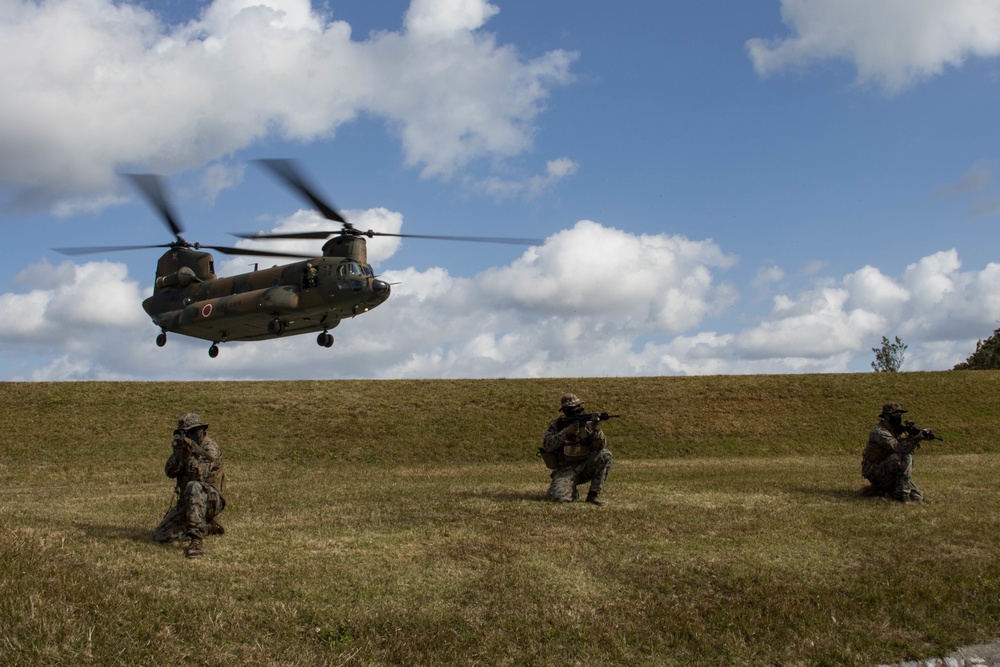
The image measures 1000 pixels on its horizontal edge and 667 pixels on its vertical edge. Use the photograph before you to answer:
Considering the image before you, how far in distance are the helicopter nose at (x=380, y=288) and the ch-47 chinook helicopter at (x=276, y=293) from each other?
41mm

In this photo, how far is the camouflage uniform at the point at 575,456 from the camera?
1591cm

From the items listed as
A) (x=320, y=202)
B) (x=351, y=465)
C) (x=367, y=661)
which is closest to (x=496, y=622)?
(x=367, y=661)

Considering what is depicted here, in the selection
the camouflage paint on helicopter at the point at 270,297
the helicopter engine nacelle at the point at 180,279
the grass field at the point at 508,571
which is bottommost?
the grass field at the point at 508,571

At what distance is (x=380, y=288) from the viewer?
32.6m

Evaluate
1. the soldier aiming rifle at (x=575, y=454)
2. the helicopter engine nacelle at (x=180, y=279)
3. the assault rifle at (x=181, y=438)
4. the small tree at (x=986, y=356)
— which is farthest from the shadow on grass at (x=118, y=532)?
the small tree at (x=986, y=356)

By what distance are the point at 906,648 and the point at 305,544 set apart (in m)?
8.52

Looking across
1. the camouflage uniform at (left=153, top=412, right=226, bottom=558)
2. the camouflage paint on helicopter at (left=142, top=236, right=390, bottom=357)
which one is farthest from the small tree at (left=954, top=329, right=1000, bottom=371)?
the camouflage uniform at (left=153, top=412, right=226, bottom=558)

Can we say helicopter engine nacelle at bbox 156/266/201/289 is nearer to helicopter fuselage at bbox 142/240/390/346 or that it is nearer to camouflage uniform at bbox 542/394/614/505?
helicopter fuselage at bbox 142/240/390/346

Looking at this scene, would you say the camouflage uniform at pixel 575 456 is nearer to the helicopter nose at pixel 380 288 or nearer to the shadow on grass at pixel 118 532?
the shadow on grass at pixel 118 532

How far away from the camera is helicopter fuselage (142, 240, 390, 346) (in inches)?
1288

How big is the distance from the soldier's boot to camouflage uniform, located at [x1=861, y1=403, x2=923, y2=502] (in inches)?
523

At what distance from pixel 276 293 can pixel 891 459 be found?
24.9 m

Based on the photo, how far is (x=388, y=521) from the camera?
47.4ft

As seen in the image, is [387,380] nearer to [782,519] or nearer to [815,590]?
[782,519]
